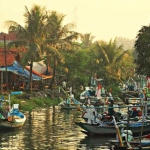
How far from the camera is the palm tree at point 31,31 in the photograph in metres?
60.9

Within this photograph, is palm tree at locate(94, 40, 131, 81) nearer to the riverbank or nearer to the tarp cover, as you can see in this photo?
the riverbank

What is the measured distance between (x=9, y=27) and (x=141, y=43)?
30490 millimetres

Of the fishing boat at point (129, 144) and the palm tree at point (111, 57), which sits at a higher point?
the palm tree at point (111, 57)

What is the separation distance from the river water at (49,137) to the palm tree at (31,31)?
1449 centimetres

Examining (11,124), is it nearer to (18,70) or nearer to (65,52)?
(18,70)

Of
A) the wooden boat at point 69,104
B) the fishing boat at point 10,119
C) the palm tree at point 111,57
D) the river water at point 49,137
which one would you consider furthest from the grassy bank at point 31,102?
the palm tree at point 111,57

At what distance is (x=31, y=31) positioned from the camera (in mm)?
62094

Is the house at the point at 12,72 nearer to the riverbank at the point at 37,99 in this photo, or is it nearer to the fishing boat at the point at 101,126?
the riverbank at the point at 37,99

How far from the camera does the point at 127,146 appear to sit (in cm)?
2680

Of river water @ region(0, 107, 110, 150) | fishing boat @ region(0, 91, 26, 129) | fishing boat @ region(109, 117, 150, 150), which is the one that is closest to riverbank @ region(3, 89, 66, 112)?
river water @ region(0, 107, 110, 150)

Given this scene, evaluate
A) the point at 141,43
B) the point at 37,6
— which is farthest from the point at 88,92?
the point at 141,43

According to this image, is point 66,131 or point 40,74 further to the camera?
point 40,74

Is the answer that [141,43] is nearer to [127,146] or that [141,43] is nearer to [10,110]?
[127,146]

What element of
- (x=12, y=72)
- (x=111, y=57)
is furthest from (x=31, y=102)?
(x=111, y=57)
